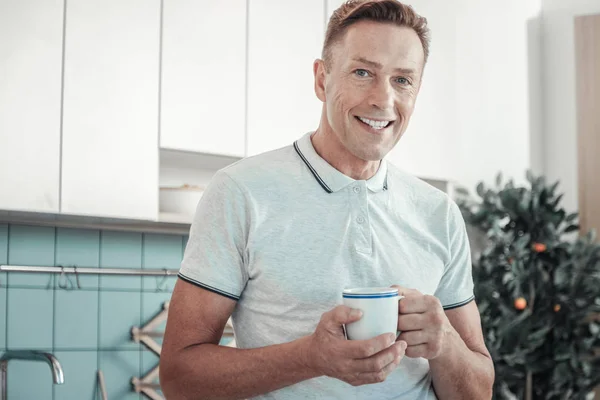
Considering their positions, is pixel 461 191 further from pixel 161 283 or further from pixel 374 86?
pixel 374 86

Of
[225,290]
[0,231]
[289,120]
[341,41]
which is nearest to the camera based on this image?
[225,290]

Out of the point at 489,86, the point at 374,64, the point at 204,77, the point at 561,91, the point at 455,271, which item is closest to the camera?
the point at 374,64

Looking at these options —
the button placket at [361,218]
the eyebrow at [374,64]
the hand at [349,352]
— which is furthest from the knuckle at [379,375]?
the eyebrow at [374,64]

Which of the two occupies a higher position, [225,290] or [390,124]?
[390,124]

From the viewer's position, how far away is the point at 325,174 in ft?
4.38

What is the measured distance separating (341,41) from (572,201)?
3.03 meters

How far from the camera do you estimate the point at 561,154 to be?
13.7 ft

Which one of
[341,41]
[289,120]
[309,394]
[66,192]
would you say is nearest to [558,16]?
[289,120]

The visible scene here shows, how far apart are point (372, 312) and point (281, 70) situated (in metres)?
2.02

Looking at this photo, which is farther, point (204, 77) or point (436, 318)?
point (204, 77)

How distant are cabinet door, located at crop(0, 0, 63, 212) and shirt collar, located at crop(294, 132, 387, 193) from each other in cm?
119

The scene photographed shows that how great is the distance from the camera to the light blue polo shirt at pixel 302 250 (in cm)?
125

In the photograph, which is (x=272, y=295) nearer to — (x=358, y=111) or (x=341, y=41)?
(x=358, y=111)

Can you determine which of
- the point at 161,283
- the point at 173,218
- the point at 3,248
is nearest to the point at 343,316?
the point at 173,218
